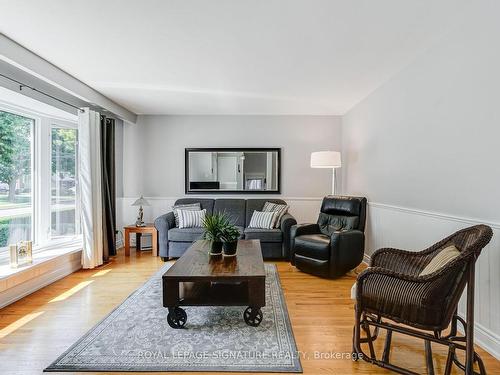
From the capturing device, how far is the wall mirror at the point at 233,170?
5113 millimetres

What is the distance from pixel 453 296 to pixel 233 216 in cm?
347

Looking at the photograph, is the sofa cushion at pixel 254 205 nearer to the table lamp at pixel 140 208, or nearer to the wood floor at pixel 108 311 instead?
the wood floor at pixel 108 311

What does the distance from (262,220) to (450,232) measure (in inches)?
102

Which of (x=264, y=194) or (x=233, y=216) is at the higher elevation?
(x=264, y=194)

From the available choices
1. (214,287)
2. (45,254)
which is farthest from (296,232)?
(45,254)

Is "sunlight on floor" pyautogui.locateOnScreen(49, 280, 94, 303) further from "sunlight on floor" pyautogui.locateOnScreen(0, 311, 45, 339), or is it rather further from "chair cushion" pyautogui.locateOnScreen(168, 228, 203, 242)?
"chair cushion" pyautogui.locateOnScreen(168, 228, 203, 242)

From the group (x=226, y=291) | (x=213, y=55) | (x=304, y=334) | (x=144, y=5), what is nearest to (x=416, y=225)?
(x=304, y=334)

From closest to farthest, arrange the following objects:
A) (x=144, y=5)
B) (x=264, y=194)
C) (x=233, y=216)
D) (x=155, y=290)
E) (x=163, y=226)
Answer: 1. (x=144, y=5)
2. (x=155, y=290)
3. (x=163, y=226)
4. (x=233, y=216)
5. (x=264, y=194)

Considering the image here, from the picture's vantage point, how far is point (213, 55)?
9.12ft

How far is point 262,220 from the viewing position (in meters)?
4.50

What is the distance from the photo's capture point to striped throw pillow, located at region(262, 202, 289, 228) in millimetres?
4504

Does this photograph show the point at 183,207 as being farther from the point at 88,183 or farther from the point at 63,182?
the point at 63,182

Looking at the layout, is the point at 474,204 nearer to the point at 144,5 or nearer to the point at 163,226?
the point at 144,5

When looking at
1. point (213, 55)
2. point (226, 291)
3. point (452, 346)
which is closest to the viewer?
point (452, 346)
